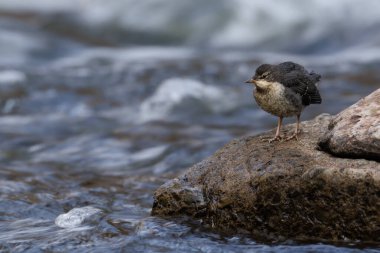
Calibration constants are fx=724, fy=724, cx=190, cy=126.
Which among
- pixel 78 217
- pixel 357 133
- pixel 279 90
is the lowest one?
pixel 78 217

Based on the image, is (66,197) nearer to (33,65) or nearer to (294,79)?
(294,79)

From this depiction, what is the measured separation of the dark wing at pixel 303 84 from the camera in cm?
487

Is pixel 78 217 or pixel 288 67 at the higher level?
pixel 288 67

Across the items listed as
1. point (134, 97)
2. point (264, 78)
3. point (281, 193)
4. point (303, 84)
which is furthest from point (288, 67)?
point (134, 97)

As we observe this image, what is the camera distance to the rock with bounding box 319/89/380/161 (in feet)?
14.1

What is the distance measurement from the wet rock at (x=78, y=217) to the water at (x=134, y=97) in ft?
0.04

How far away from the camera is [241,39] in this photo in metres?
14.7

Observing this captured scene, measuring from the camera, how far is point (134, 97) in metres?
11.1

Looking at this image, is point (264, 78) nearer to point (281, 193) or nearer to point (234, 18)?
point (281, 193)

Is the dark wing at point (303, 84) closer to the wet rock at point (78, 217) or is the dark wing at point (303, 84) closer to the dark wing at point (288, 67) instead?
the dark wing at point (288, 67)

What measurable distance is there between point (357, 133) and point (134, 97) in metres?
7.01

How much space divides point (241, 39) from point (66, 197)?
357 inches

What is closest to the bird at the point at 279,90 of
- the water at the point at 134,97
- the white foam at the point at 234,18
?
the water at the point at 134,97

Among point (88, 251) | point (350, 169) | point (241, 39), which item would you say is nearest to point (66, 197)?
point (88, 251)
